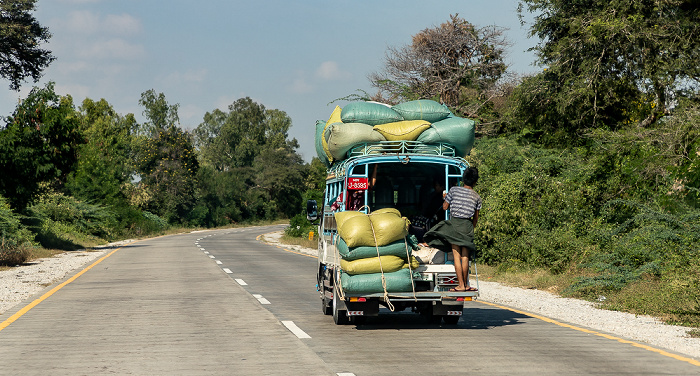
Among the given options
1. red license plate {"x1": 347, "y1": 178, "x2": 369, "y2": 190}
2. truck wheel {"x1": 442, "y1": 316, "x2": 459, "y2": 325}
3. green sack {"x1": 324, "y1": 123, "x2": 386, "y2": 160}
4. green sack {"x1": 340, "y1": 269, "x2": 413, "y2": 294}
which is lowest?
truck wheel {"x1": 442, "y1": 316, "x2": 459, "y2": 325}

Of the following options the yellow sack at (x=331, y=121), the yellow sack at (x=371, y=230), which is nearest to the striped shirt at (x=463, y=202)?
the yellow sack at (x=371, y=230)

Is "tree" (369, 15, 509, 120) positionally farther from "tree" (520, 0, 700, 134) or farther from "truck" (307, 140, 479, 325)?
"truck" (307, 140, 479, 325)

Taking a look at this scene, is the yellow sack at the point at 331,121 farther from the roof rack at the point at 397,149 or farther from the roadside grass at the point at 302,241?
the roadside grass at the point at 302,241

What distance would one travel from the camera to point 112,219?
52.3 meters

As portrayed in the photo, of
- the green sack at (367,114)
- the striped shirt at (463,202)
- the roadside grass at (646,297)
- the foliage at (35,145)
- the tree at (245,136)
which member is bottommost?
the roadside grass at (646,297)

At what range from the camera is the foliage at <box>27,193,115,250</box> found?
127 ft

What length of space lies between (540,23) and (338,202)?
18.7 meters

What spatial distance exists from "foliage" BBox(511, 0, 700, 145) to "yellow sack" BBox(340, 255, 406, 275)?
1633 centimetres

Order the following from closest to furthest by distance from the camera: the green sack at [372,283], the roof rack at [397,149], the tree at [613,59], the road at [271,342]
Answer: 1. the road at [271,342]
2. the green sack at [372,283]
3. the roof rack at [397,149]
4. the tree at [613,59]

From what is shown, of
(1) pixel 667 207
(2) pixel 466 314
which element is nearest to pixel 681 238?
(1) pixel 667 207

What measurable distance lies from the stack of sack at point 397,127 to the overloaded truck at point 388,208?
1cm

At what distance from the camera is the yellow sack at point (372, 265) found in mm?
10086

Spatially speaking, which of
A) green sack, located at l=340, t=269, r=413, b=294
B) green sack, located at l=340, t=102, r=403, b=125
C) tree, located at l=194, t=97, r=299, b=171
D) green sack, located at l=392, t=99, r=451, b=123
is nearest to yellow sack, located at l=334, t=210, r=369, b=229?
green sack, located at l=340, t=269, r=413, b=294

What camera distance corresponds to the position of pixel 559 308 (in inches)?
541
